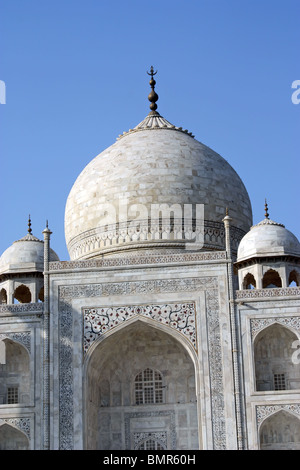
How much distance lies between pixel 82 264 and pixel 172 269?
1751 mm

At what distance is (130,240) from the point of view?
24.0m

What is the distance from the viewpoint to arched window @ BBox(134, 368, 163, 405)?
22219mm

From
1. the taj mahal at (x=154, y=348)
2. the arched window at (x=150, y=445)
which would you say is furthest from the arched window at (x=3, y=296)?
the arched window at (x=150, y=445)

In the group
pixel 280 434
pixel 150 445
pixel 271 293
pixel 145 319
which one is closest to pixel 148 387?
pixel 150 445

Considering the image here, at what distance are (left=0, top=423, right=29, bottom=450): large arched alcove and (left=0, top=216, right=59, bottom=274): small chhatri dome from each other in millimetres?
3377

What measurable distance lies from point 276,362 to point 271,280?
2508 mm

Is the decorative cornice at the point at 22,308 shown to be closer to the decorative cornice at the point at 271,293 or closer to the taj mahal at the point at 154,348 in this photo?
the taj mahal at the point at 154,348

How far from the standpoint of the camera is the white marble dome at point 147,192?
24156 mm

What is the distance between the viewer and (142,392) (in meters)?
22.3

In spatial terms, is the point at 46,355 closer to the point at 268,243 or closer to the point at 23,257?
the point at 23,257

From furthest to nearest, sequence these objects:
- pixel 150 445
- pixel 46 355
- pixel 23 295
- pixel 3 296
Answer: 1. pixel 23 295
2. pixel 3 296
3. pixel 150 445
4. pixel 46 355

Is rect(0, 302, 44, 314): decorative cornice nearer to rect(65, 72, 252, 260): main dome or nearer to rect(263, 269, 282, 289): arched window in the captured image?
rect(65, 72, 252, 260): main dome

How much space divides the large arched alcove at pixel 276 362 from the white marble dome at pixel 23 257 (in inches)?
179
